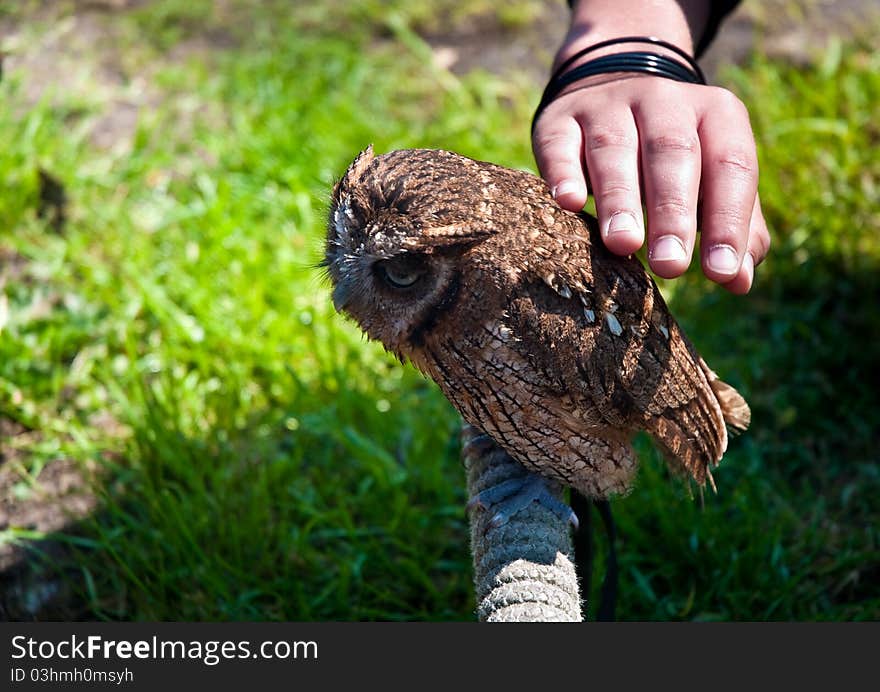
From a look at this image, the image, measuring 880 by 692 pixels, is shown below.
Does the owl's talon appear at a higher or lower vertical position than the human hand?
lower

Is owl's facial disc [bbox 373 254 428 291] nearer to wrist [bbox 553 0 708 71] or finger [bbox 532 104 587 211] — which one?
finger [bbox 532 104 587 211]

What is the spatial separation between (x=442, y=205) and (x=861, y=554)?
1685 mm

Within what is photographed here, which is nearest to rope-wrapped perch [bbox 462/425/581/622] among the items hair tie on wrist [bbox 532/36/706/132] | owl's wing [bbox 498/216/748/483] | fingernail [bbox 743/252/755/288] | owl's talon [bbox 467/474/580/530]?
owl's talon [bbox 467/474/580/530]

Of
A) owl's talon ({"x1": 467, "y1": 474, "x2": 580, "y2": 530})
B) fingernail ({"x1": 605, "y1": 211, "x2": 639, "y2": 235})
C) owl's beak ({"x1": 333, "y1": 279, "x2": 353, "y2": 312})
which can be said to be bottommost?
owl's talon ({"x1": 467, "y1": 474, "x2": 580, "y2": 530})

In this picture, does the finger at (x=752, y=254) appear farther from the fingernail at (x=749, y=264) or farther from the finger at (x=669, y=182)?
the finger at (x=669, y=182)

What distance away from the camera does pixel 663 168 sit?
155 centimetres

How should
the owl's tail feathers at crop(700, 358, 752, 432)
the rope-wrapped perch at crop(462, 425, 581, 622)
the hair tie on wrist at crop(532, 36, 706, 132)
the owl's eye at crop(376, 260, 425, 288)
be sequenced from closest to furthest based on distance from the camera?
the rope-wrapped perch at crop(462, 425, 581, 622) → the owl's eye at crop(376, 260, 425, 288) → the hair tie on wrist at crop(532, 36, 706, 132) → the owl's tail feathers at crop(700, 358, 752, 432)

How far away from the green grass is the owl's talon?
1.80 ft

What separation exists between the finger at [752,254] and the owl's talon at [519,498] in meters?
0.53

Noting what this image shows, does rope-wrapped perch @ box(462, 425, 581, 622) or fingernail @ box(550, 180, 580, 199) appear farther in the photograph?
fingernail @ box(550, 180, 580, 199)

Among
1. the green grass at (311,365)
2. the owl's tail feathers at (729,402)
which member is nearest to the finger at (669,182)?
the owl's tail feathers at (729,402)

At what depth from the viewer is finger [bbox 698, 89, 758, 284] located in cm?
149

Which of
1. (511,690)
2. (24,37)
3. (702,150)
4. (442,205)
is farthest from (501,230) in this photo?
(24,37)

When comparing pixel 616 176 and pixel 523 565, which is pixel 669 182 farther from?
pixel 523 565
